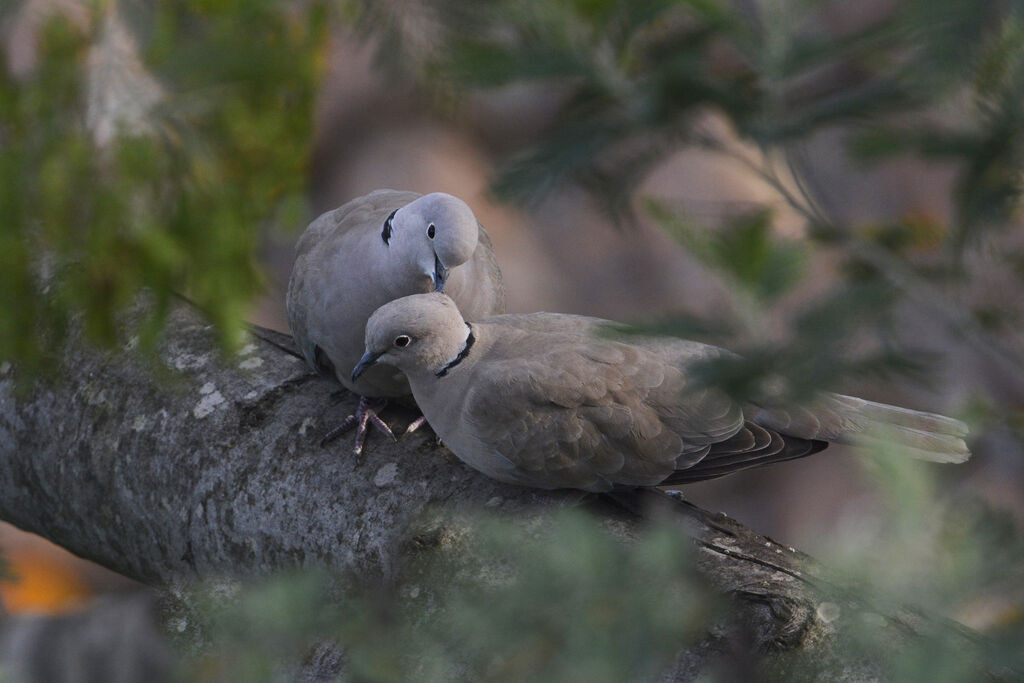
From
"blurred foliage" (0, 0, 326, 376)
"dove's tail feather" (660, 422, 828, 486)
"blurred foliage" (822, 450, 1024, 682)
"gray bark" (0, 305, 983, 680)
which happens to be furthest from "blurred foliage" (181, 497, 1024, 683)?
"blurred foliage" (0, 0, 326, 376)

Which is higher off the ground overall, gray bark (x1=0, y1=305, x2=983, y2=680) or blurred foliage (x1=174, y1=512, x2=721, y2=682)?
blurred foliage (x1=174, y1=512, x2=721, y2=682)

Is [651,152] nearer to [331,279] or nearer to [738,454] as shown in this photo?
[738,454]

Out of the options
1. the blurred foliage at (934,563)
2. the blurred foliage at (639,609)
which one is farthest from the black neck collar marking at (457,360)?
the blurred foliage at (934,563)

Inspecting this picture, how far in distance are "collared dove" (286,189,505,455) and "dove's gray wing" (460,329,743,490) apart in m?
0.26

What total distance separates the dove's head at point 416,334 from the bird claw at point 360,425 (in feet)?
0.46

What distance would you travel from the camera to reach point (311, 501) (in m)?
1.70

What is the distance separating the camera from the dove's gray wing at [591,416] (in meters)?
1.61

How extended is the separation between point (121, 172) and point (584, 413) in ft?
3.02

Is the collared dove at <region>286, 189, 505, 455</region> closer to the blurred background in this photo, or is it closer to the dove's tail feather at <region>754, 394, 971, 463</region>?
the blurred background

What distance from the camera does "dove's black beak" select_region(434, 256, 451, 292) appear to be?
1.84m

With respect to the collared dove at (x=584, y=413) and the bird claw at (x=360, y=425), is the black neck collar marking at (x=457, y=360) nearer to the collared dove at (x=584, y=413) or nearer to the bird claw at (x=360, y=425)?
the collared dove at (x=584, y=413)

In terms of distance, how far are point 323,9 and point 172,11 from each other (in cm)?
27

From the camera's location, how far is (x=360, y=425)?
6.02 ft

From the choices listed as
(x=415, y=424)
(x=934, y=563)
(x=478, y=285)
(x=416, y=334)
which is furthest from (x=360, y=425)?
(x=934, y=563)
